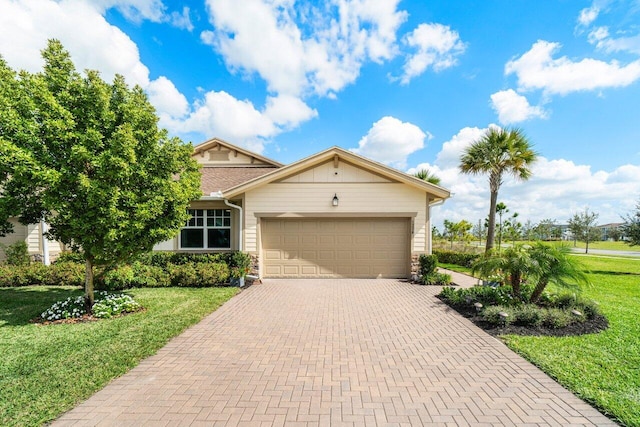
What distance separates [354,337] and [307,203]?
258 inches

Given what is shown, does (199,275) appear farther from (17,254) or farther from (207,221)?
(17,254)

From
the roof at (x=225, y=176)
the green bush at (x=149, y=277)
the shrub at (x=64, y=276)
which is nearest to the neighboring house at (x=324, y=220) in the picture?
the roof at (x=225, y=176)

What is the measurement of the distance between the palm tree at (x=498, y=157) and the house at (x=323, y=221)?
5783 millimetres

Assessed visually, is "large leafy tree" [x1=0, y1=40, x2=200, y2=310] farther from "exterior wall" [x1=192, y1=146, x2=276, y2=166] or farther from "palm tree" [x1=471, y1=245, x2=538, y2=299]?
"exterior wall" [x1=192, y1=146, x2=276, y2=166]

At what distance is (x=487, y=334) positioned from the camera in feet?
18.9

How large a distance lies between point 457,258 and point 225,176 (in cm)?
1485

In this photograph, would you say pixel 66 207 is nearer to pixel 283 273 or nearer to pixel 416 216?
pixel 283 273

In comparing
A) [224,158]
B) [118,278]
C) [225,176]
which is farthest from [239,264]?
[224,158]

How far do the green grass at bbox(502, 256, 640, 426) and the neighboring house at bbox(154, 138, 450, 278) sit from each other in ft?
19.1

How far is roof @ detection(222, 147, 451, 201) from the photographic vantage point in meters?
10.9

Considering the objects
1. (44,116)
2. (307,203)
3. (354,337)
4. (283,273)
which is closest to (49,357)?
(44,116)

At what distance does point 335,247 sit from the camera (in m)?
11.5

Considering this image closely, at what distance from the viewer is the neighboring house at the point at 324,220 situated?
11242 mm

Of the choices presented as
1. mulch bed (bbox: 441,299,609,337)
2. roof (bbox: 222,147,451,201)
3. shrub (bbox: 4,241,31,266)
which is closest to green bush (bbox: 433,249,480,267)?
roof (bbox: 222,147,451,201)
